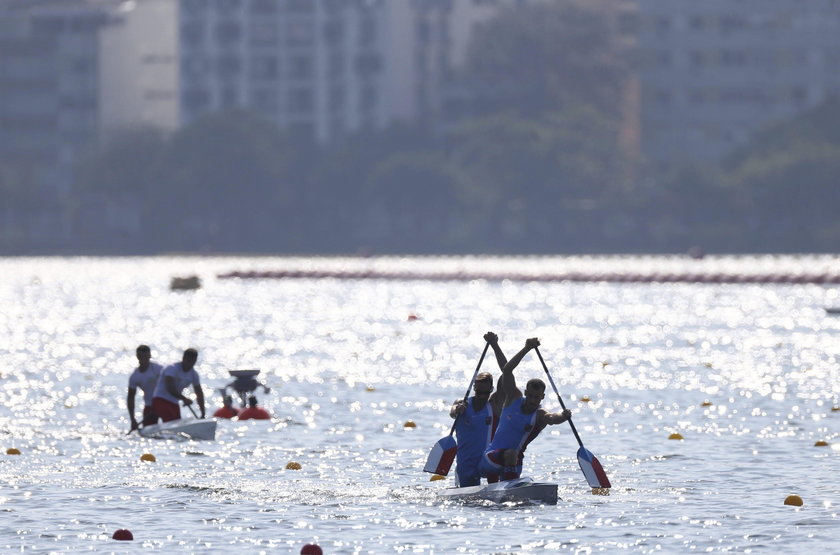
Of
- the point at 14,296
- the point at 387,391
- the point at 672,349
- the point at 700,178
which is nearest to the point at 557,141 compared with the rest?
the point at 700,178

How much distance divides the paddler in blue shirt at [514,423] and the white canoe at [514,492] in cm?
23

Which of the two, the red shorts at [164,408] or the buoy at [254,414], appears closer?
the red shorts at [164,408]

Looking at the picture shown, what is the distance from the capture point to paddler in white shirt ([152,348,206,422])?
35125 mm

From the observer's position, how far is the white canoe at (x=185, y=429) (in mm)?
36213

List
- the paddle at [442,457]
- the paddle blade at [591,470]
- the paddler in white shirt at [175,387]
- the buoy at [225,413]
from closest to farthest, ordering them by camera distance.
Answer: the paddle at [442,457], the paddle blade at [591,470], the paddler in white shirt at [175,387], the buoy at [225,413]

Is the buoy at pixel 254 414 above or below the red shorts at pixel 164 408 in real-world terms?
below

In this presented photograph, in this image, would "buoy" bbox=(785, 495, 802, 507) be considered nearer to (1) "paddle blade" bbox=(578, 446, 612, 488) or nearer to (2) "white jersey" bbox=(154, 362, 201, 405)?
(1) "paddle blade" bbox=(578, 446, 612, 488)

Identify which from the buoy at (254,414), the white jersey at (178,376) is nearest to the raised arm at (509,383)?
the white jersey at (178,376)

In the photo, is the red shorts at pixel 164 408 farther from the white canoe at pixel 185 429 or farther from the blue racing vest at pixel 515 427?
the blue racing vest at pixel 515 427

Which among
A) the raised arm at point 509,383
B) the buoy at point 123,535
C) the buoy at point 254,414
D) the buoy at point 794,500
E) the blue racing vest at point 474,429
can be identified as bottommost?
the buoy at point 123,535

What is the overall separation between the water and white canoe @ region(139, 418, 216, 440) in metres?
0.28

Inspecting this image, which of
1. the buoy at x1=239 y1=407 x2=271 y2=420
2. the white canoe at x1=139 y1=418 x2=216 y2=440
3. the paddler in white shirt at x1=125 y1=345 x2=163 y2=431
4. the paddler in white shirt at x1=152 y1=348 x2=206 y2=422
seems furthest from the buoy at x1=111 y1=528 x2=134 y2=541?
the buoy at x1=239 y1=407 x2=271 y2=420

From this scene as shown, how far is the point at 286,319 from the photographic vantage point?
9769 centimetres

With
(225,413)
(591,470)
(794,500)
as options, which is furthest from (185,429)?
(794,500)
